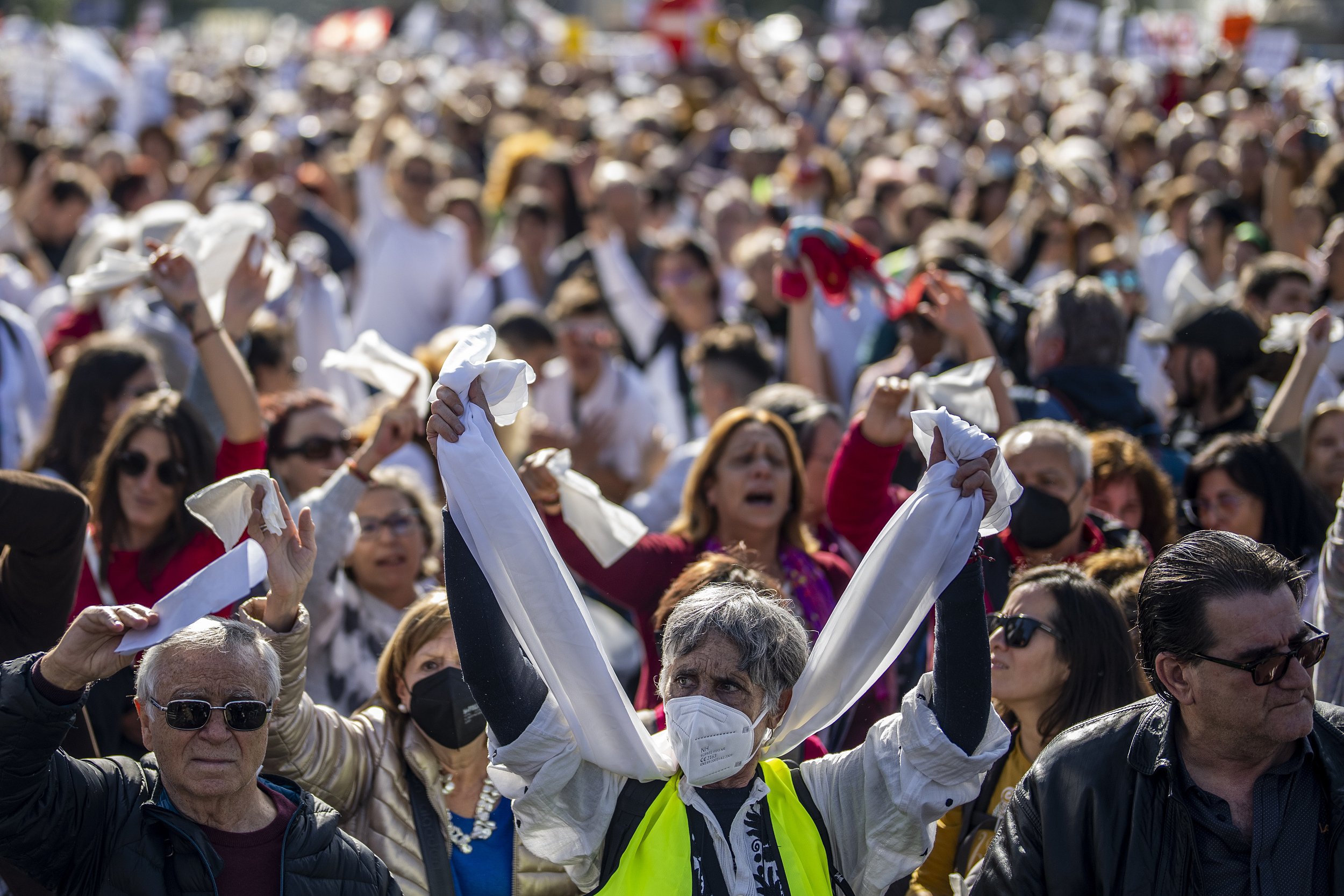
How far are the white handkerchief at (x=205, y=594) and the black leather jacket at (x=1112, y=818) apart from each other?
1.49 metres

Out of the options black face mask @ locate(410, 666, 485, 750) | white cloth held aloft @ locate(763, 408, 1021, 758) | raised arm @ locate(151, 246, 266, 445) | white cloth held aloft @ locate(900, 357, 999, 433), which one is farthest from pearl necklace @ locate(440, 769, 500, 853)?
white cloth held aloft @ locate(900, 357, 999, 433)

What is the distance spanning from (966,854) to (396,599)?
1760 millimetres

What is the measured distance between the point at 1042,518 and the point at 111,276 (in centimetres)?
294

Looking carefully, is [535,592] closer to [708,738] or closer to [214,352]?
[708,738]

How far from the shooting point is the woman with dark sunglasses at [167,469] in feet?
12.0

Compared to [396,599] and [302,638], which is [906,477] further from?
[302,638]

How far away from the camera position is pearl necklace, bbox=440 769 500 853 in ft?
9.60

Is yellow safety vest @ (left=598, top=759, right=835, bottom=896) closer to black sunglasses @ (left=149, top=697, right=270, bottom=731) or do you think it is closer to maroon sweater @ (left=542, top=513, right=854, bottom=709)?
black sunglasses @ (left=149, top=697, right=270, bottom=731)

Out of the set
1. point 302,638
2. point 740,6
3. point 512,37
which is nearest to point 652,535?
point 302,638

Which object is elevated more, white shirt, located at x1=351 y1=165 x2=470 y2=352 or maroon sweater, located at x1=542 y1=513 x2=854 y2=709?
maroon sweater, located at x1=542 y1=513 x2=854 y2=709

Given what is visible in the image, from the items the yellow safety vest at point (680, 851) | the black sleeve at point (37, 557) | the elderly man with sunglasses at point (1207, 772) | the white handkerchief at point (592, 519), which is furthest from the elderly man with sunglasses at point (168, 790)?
the elderly man with sunglasses at point (1207, 772)

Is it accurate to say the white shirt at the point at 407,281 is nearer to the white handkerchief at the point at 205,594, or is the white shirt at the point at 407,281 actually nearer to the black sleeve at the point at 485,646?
the white handkerchief at the point at 205,594

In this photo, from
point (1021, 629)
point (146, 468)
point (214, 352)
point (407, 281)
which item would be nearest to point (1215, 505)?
point (1021, 629)

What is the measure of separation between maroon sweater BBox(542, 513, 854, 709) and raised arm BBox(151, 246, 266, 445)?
96cm
